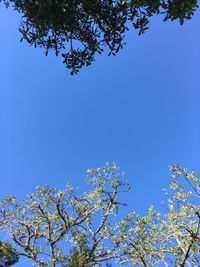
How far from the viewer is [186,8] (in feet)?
28.2

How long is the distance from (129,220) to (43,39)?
15.9m

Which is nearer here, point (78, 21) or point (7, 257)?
point (78, 21)

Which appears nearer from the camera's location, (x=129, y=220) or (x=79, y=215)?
(x=129, y=220)

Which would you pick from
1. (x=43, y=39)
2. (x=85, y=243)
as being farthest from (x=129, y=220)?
(x=43, y=39)

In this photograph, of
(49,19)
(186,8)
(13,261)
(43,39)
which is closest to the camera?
(186,8)

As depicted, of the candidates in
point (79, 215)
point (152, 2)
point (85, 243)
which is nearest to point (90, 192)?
point (79, 215)

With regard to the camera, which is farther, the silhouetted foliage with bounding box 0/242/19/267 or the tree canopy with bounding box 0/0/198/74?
the silhouetted foliage with bounding box 0/242/19/267

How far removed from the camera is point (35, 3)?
33.5 feet

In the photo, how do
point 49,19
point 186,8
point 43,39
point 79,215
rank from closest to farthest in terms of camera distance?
point 186,8 < point 49,19 < point 43,39 < point 79,215

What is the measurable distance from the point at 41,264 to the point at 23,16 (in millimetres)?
17184

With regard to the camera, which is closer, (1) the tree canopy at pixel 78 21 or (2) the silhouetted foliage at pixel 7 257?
(1) the tree canopy at pixel 78 21

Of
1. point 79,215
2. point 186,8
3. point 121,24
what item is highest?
point 79,215

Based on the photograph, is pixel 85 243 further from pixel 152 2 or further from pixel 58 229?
pixel 152 2

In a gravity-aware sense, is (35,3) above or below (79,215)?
below
